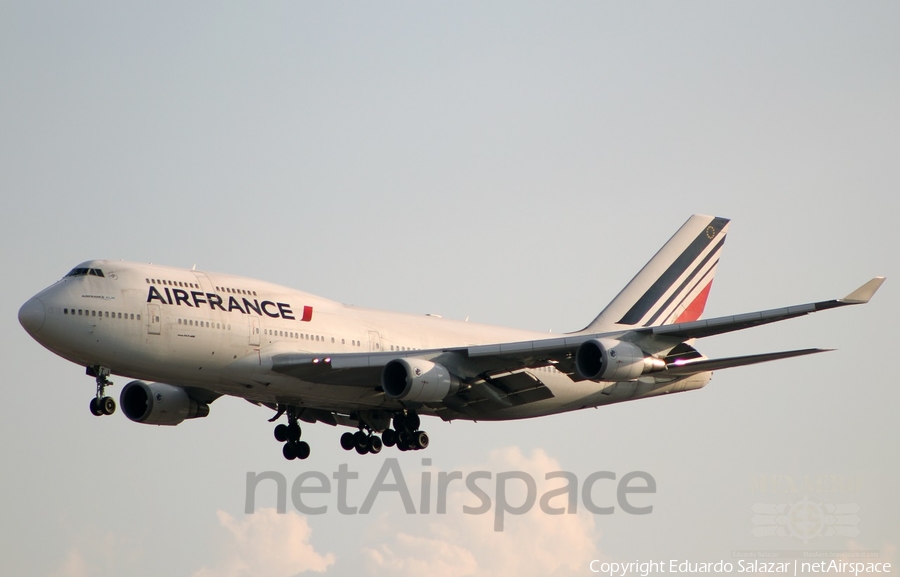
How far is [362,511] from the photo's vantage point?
4369 cm

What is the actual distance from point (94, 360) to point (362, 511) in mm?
10931

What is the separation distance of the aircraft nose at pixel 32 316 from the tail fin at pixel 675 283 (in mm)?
23879

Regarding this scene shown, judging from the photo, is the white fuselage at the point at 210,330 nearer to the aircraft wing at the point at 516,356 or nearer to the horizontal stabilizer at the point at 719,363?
the aircraft wing at the point at 516,356

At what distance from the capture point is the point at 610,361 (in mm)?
39844

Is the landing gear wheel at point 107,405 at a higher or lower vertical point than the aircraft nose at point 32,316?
lower

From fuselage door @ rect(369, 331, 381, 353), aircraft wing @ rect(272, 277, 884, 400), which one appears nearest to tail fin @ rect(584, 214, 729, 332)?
aircraft wing @ rect(272, 277, 884, 400)

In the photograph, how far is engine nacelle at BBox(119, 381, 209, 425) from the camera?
4625cm

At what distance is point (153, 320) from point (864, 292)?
69.2 ft

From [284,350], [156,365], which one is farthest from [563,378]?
[156,365]

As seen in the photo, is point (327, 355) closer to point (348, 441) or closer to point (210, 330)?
point (210, 330)

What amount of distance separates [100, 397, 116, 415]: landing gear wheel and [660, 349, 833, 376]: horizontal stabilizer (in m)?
18.2

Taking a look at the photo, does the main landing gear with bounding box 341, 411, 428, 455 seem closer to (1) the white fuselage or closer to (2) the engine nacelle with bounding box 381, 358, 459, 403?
(1) the white fuselage

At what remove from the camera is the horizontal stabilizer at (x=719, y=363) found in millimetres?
41188

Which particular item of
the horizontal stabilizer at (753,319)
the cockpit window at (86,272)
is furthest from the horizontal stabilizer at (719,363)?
the cockpit window at (86,272)
